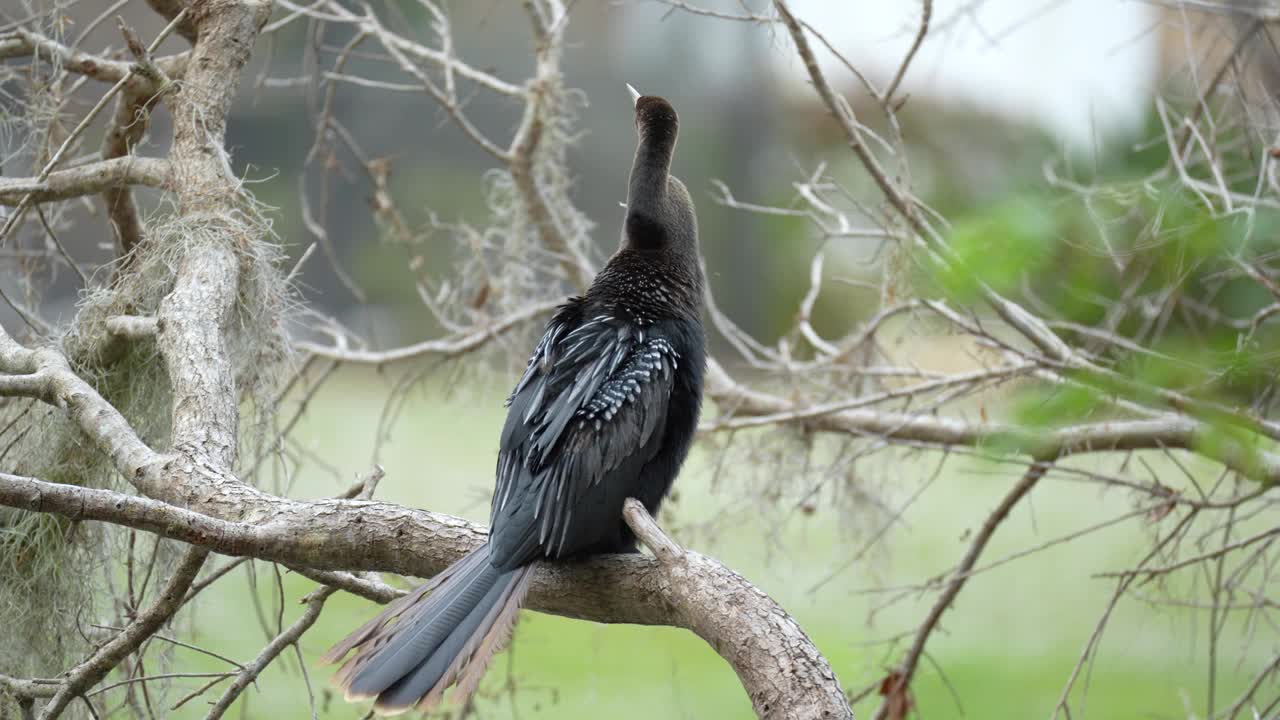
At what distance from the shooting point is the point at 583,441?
1.51 metres

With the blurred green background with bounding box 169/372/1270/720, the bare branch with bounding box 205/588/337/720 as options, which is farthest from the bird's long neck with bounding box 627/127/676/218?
the blurred green background with bounding box 169/372/1270/720

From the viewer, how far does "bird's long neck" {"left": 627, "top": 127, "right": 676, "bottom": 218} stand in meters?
1.78

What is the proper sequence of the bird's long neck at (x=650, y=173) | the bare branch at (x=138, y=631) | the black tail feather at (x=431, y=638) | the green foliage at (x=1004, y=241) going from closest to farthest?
the green foliage at (x=1004, y=241)
the black tail feather at (x=431, y=638)
the bare branch at (x=138, y=631)
the bird's long neck at (x=650, y=173)

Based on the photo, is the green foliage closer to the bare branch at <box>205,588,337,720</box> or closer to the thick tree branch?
the thick tree branch

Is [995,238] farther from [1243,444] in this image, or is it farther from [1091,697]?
[1091,697]

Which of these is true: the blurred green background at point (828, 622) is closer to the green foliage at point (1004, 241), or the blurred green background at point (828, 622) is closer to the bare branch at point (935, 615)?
the bare branch at point (935, 615)

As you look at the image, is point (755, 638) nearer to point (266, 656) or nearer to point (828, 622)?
point (266, 656)

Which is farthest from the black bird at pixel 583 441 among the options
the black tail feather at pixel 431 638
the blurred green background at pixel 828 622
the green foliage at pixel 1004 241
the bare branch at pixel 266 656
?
the blurred green background at pixel 828 622

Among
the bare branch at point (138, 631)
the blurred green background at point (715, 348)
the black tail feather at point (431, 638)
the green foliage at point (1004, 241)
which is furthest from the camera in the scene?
the blurred green background at point (715, 348)

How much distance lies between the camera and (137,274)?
1817mm

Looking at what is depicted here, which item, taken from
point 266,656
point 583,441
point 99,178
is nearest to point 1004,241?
point 583,441

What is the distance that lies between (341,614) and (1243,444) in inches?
169

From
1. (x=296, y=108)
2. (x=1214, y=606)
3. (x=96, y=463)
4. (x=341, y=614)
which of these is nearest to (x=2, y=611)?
(x=96, y=463)

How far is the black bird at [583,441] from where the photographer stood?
4.20ft
